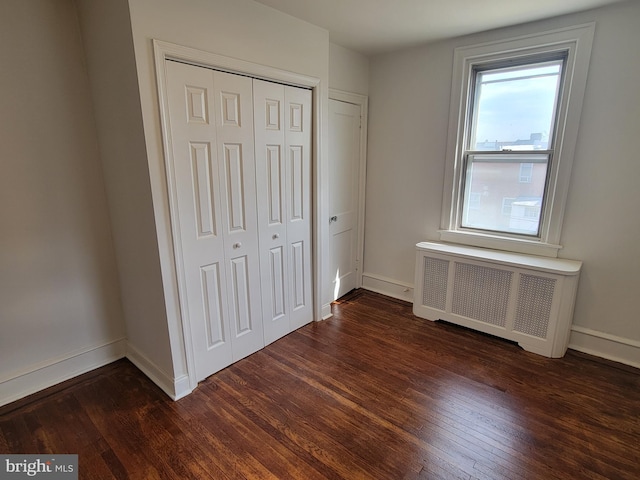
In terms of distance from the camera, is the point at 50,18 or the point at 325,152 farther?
the point at 325,152

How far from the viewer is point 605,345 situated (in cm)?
260

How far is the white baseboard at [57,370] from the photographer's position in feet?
6.90

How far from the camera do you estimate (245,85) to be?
2.24m

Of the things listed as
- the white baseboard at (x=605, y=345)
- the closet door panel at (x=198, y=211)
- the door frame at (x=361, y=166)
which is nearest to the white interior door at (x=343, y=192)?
the door frame at (x=361, y=166)

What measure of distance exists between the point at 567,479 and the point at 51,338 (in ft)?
10.5

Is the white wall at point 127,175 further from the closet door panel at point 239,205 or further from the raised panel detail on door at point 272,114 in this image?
the raised panel detail on door at point 272,114

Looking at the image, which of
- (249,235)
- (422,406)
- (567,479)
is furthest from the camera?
(249,235)

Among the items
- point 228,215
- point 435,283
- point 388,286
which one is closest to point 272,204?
point 228,215

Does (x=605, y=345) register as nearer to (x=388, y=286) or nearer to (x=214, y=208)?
(x=388, y=286)

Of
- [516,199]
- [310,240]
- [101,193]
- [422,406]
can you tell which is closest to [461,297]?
[516,199]

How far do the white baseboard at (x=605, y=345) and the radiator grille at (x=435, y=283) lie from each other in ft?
3.43

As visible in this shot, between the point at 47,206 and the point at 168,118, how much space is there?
1.07m

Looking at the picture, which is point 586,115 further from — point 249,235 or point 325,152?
point 249,235

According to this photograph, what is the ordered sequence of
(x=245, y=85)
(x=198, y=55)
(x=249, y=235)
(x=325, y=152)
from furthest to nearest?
(x=325, y=152)
(x=249, y=235)
(x=245, y=85)
(x=198, y=55)
